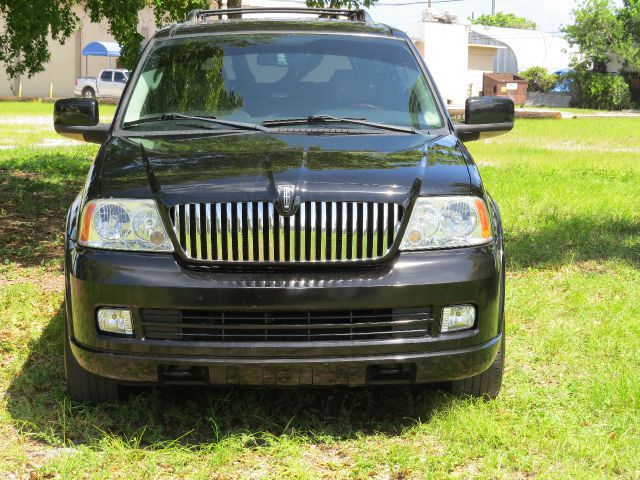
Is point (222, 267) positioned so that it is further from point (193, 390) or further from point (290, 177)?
point (193, 390)

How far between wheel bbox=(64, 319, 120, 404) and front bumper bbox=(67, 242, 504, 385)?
34 centimetres

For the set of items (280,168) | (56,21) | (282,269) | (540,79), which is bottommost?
(282,269)

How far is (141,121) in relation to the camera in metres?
4.63

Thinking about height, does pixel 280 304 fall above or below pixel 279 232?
below

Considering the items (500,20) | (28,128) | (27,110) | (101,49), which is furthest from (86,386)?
(500,20)

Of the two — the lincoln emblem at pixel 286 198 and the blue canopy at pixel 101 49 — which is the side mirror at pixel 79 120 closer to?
the lincoln emblem at pixel 286 198

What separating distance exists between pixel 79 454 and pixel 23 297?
2.68m

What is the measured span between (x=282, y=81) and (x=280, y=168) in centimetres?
118

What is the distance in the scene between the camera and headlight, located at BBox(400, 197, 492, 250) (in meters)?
3.63

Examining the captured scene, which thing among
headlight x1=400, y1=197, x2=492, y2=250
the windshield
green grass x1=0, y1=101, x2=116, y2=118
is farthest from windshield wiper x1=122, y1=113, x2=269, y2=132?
green grass x1=0, y1=101, x2=116, y2=118

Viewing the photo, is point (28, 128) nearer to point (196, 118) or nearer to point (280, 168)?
point (196, 118)

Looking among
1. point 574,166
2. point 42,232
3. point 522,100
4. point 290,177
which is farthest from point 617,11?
point 290,177

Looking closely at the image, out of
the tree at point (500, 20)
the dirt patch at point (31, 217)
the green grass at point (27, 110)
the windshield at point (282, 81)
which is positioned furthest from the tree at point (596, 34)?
the tree at point (500, 20)

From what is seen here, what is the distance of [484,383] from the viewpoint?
4188 mm
